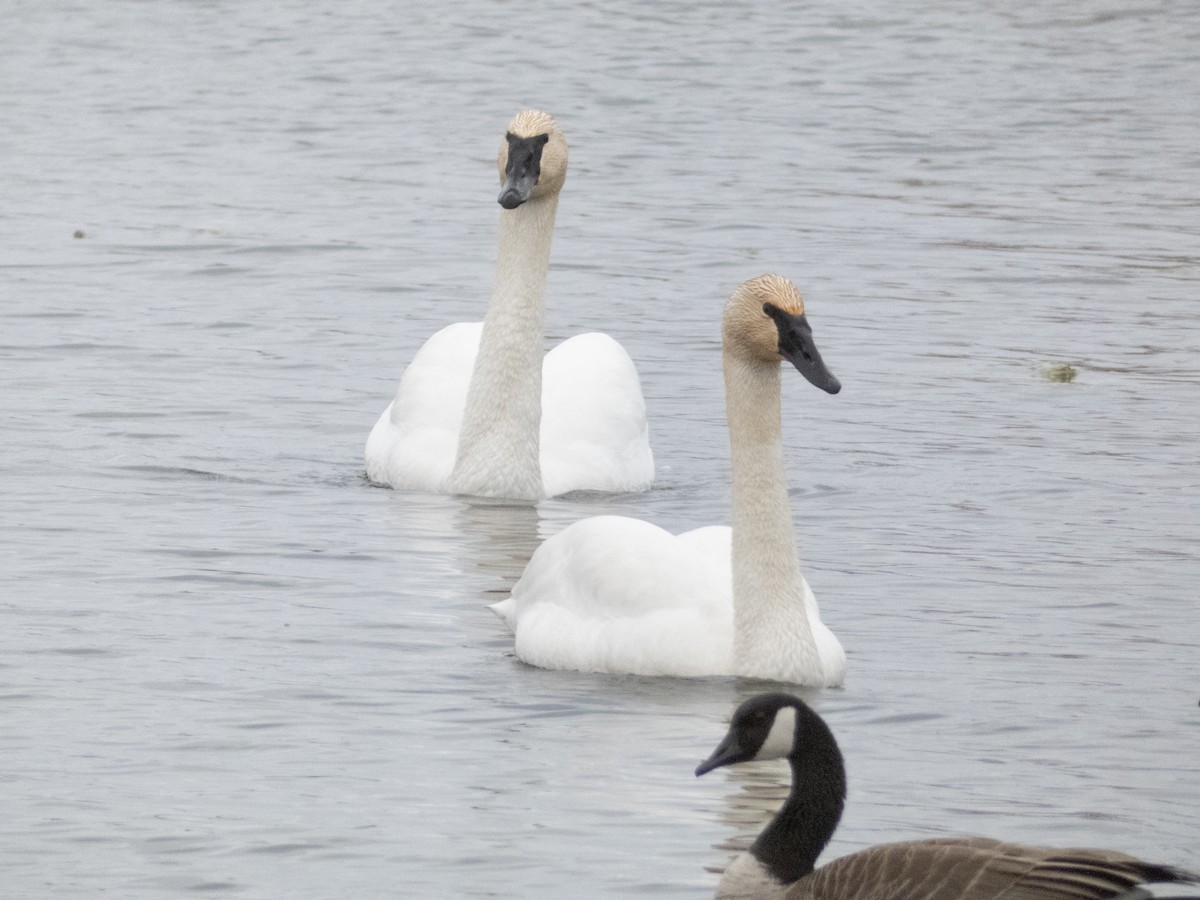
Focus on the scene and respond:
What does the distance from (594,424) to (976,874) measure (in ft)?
22.7

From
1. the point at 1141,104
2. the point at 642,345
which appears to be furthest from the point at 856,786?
the point at 1141,104

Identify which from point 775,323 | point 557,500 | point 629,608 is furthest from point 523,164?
point 629,608

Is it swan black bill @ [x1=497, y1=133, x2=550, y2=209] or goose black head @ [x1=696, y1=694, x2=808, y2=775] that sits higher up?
swan black bill @ [x1=497, y1=133, x2=550, y2=209]

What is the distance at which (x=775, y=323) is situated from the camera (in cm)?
912

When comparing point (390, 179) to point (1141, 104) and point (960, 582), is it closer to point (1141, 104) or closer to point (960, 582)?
point (1141, 104)

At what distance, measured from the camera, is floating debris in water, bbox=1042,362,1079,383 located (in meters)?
14.9

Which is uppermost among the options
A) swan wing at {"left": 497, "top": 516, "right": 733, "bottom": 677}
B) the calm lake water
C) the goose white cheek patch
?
the goose white cheek patch

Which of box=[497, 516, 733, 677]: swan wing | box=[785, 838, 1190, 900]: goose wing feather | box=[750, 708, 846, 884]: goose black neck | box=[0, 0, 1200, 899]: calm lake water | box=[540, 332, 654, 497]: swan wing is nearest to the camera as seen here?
box=[785, 838, 1190, 900]: goose wing feather

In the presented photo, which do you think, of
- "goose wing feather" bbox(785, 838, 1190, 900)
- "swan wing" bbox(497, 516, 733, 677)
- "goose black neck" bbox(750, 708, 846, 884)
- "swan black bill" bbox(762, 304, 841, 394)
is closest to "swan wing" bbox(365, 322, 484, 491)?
"swan wing" bbox(497, 516, 733, 677)

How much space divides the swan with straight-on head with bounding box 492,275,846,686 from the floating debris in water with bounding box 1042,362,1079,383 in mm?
5678

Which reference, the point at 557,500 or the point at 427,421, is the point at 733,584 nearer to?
the point at 557,500

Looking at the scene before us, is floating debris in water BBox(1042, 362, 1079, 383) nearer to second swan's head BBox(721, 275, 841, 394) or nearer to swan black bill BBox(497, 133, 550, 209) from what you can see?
swan black bill BBox(497, 133, 550, 209)

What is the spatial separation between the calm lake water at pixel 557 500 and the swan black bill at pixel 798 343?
102cm

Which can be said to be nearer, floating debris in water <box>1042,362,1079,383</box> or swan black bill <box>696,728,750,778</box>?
swan black bill <box>696,728,750,778</box>
